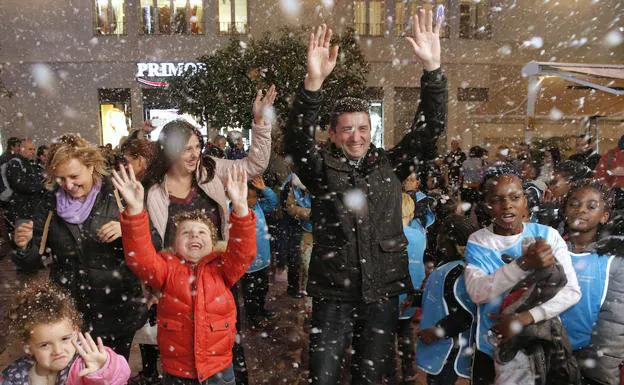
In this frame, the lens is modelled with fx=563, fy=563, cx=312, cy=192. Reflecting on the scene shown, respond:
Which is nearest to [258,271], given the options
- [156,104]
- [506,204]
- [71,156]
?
[71,156]

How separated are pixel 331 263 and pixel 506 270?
0.91 m

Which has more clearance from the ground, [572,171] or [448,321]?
[572,171]

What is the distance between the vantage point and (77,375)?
229cm

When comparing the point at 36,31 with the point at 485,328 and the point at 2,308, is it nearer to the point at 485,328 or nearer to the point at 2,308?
the point at 2,308

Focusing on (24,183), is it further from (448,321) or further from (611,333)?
(611,333)

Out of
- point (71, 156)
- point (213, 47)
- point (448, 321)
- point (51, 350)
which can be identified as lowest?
point (448, 321)

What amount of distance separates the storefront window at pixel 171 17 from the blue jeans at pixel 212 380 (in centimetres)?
1964

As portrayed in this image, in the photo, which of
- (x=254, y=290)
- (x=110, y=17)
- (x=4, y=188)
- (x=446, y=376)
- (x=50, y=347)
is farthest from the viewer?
(x=110, y=17)

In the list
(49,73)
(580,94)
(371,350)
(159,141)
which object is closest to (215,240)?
(159,141)

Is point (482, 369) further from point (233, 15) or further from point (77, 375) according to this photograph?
point (233, 15)

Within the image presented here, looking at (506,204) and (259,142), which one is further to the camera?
(259,142)

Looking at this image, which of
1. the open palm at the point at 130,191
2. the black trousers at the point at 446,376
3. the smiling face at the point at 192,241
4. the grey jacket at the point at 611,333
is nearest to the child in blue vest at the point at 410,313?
the black trousers at the point at 446,376

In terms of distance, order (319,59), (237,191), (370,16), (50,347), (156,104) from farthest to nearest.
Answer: (370,16)
(156,104)
(319,59)
(237,191)
(50,347)

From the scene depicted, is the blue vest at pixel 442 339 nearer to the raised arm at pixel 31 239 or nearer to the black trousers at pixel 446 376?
the black trousers at pixel 446 376
